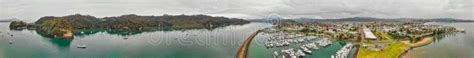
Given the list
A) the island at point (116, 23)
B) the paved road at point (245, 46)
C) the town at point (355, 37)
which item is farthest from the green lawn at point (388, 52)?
the island at point (116, 23)

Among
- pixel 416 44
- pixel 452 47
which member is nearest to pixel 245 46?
pixel 416 44

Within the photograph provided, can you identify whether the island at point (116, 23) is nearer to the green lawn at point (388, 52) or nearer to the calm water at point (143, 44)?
the calm water at point (143, 44)

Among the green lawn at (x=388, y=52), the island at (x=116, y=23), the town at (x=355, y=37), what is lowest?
the green lawn at (x=388, y=52)

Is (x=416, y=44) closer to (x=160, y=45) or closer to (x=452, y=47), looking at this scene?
(x=452, y=47)

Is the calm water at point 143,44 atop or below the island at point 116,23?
below

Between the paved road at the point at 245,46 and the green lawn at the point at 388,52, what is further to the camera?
the paved road at the point at 245,46

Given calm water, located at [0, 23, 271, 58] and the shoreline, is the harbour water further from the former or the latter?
calm water, located at [0, 23, 271, 58]

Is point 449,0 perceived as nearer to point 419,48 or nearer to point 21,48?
point 419,48
